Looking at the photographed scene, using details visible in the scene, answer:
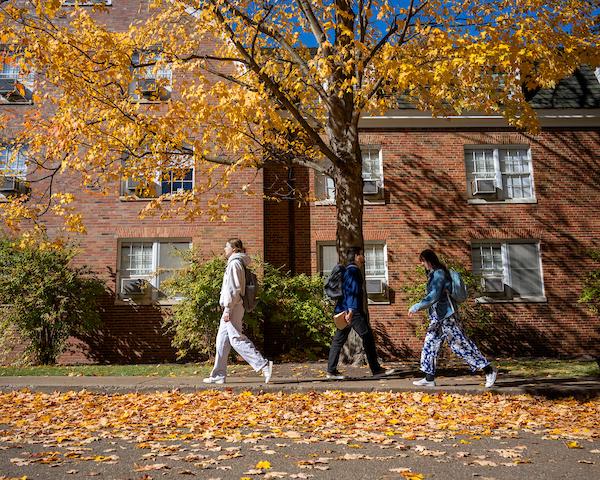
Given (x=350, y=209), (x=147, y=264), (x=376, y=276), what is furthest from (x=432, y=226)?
(x=147, y=264)

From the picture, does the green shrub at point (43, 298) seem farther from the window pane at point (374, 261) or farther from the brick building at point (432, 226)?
the window pane at point (374, 261)

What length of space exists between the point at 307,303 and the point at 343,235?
4063mm

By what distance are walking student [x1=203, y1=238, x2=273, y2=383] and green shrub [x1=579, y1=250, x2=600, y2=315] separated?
9277 mm

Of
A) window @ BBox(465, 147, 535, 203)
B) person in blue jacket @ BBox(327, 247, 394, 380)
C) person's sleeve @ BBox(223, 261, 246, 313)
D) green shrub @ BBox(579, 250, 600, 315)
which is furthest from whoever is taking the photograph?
window @ BBox(465, 147, 535, 203)

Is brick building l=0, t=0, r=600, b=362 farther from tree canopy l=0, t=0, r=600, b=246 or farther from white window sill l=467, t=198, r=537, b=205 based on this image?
tree canopy l=0, t=0, r=600, b=246

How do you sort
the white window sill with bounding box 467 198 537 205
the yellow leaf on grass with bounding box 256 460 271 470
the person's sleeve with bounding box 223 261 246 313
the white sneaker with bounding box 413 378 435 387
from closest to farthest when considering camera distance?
the yellow leaf on grass with bounding box 256 460 271 470 < the white sneaker with bounding box 413 378 435 387 < the person's sleeve with bounding box 223 261 246 313 < the white window sill with bounding box 467 198 537 205

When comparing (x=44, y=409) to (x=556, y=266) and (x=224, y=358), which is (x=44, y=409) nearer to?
(x=224, y=358)

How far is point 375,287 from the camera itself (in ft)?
46.2

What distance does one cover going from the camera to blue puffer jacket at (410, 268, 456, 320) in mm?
7176

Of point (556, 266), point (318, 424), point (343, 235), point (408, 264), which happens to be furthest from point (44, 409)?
point (556, 266)

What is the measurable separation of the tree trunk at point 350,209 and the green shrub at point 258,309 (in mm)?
3569

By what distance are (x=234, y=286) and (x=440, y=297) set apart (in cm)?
267

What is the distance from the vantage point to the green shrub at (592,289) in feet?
44.0

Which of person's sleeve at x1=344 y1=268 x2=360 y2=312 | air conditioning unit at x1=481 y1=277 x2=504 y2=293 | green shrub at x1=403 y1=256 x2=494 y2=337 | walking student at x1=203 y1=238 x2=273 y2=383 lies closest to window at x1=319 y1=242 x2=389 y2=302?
green shrub at x1=403 y1=256 x2=494 y2=337
